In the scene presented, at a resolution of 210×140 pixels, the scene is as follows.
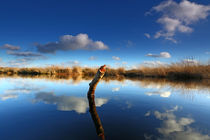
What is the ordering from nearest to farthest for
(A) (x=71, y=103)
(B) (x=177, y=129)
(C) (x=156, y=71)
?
(B) (x=177, y=129) < (A) (x=71, y=103) < (C) (x=156, y=71)

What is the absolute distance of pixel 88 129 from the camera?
201cm

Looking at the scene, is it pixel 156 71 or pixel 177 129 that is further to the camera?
pixel 156 71

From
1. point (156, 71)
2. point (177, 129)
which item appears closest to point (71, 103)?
point (177, 129)

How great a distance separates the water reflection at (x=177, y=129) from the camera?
1841 mm

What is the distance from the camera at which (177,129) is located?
2109 mm

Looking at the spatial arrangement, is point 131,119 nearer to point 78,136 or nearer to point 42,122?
point 78,136

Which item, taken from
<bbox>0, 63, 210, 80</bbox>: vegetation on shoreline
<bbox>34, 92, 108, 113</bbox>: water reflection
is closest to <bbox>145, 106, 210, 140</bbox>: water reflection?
<bbox>34, 92, 108, 113</bbox>: water reflection

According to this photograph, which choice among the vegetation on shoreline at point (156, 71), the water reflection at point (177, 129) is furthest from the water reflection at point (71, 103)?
the vegetation on shoreline at point (156, 71)

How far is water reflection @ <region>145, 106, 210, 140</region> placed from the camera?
184cm

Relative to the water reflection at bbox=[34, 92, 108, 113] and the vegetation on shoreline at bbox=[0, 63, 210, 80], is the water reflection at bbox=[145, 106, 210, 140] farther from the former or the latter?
A: the vegetation on shoreline at bbox=[0, 63, 210, 80]

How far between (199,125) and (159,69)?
15208mm

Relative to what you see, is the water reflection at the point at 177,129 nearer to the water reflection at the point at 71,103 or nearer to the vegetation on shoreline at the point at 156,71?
the water reflection at the point at 71,103

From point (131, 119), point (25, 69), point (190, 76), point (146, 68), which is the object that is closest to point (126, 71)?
point (146, 68)

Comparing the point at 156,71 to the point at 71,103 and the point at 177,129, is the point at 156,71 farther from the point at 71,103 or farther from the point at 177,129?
the point at 177,129
